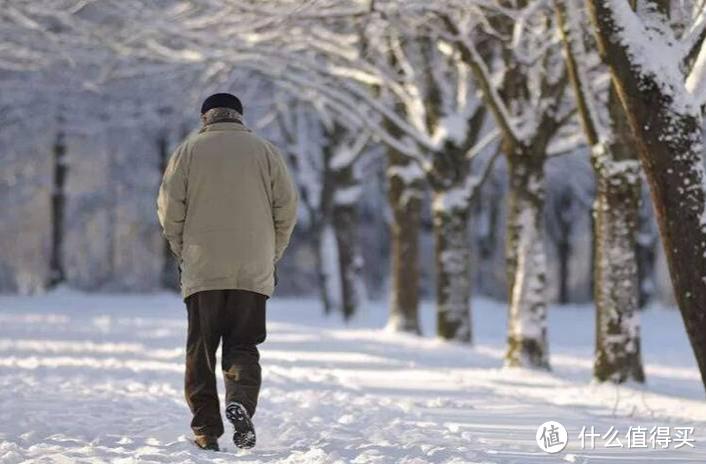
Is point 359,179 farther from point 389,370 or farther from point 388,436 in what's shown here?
point 388,436

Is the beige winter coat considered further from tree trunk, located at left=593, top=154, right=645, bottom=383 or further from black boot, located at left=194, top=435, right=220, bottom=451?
tree trunk, located at left=593, top=154, right=645, bottom=383

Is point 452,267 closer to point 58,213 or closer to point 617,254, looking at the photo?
point 617,254

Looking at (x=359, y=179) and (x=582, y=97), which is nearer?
(x=582, y=97)

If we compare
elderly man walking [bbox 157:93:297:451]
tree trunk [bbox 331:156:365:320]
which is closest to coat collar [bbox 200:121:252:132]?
elderly man walking [bbox 157:93:297:451]

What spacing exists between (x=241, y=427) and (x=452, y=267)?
1042cm

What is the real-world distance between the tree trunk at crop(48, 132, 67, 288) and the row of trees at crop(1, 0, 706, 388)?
14725 mm

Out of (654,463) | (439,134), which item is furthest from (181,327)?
(654,463)

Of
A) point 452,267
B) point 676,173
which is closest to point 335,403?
point 676,173

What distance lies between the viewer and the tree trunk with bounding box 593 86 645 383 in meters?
11.5

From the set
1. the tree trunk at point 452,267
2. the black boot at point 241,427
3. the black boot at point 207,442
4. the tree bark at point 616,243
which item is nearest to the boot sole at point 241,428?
the black boot at point 241,427

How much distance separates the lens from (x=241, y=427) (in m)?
6.45

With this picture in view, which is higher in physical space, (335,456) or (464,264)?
(464,264)

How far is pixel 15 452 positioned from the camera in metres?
6.21

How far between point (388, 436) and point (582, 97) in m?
5.19
